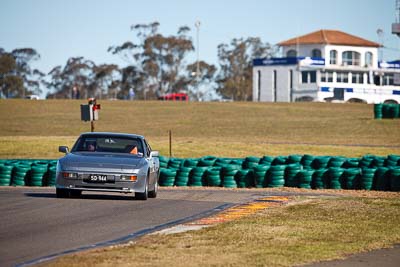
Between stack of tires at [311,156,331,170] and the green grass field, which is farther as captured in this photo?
the green grass field

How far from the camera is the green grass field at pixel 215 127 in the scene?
165 feet

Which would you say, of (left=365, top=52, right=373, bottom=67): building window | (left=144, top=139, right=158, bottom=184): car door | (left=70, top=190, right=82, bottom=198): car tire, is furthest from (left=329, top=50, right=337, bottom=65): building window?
(left=70, top=190, right=82, bottom=198): car tire

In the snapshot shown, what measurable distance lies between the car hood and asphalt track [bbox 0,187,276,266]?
2.20 ft

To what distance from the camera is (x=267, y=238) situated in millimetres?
13914

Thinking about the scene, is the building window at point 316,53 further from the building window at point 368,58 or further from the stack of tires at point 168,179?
the stack of tires at point 168,179

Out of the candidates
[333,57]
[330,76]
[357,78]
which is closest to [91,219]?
[330,76]

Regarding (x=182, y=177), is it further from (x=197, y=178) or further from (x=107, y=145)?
(x=107, y=145)

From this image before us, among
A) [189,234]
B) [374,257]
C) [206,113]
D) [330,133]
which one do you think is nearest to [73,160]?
[189,234]

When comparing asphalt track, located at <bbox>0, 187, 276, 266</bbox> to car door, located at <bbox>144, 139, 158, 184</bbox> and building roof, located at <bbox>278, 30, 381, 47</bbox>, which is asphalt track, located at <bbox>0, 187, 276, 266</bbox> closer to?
car door, located at <bbox>144, 139, 158, 184</bbox>

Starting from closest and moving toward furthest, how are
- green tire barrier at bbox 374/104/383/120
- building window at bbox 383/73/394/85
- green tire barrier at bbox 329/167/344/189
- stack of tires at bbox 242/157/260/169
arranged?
green tire barrier at bbox 329/167/344/189 < stack of tires at bbox 242/157/260/169 < green tire barrier at bbox 374/104/383/120 < building window at bbox 383/73/394/85

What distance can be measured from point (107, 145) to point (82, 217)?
15.6ft

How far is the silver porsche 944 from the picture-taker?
760 inches

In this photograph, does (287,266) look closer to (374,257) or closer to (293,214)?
(374,257)

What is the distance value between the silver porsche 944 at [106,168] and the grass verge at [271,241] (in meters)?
2.94
